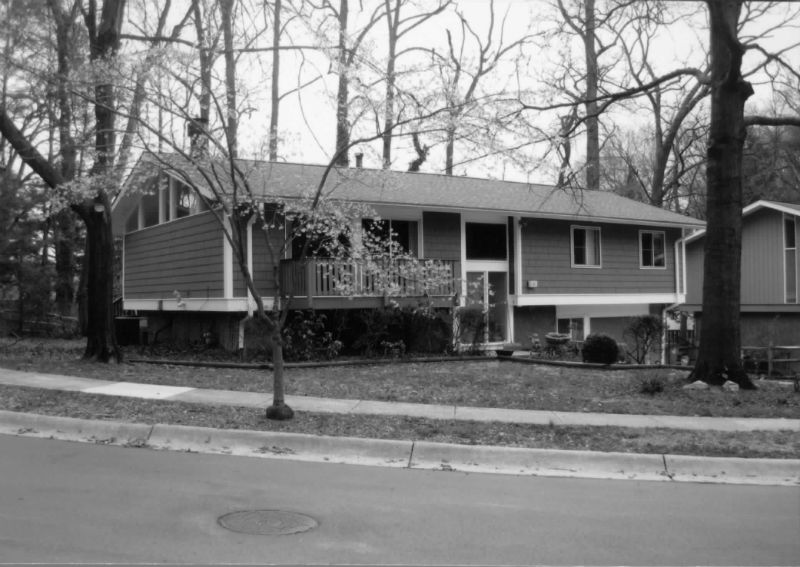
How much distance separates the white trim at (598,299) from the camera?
74.7 feet

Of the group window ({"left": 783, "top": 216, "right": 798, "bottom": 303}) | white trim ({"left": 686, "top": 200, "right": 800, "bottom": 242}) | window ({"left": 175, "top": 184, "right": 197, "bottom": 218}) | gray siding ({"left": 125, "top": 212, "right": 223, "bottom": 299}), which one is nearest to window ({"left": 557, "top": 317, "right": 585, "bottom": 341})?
Answer: white trim ({"left": 686, "top": 200, "right": 800, "bottom": 242})

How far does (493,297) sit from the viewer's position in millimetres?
23078

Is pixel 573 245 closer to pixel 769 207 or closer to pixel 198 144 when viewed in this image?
pixel 769 207

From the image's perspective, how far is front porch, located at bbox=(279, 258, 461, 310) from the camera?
1766 cm

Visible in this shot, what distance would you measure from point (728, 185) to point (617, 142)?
27.7 m

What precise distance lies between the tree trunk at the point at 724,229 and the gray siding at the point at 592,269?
396 inches

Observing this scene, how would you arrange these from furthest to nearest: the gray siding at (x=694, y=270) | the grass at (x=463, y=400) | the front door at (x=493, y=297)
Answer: the gray siding at (x=694, y=270) → the front door at (x=493, y=297) → the grass at (x=463, y=400)

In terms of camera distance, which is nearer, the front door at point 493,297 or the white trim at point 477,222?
the front door at point 493,297

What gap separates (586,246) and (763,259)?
8501 millimetres

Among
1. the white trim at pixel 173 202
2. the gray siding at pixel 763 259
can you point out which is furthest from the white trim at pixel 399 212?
the gray siding at pixel 763 259

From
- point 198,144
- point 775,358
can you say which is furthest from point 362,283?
point 775,358

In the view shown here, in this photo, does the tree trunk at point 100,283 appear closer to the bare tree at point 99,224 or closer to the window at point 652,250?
the bare tree at point 99,224

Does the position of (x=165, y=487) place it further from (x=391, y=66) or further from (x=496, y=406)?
(x=391, y=66)

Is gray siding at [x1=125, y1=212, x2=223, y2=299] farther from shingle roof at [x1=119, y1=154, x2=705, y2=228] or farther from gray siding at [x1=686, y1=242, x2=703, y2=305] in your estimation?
gray siding at [x1=686, y1=242, x2=703, y2=305]
